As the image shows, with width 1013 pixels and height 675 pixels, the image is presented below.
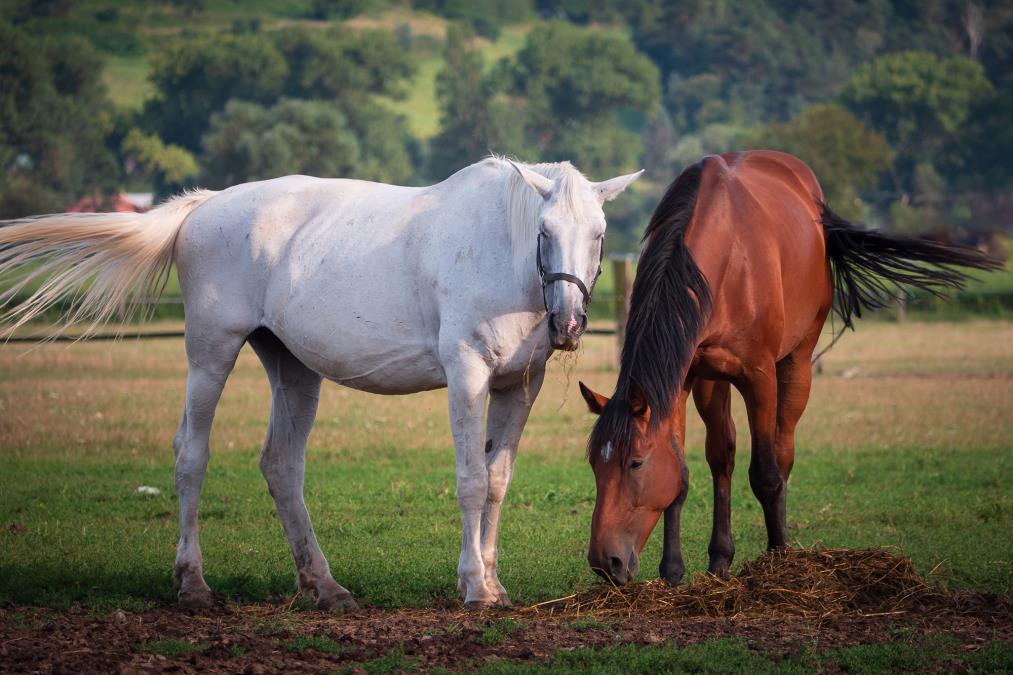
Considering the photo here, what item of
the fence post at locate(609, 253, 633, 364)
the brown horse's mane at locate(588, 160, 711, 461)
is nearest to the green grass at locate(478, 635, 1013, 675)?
the brown horse's mane at locate(588, 160, 711, 461)

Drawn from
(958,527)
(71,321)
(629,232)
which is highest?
(71,321)

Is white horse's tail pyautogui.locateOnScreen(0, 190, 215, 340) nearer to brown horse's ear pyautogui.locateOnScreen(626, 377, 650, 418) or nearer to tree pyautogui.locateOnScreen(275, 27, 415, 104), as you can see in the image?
brown horse's ear pyautogui.locateOnScreen(626, 377, 650, 418)

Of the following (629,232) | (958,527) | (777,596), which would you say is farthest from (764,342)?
(629,232)

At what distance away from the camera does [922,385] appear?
15906 millimetres

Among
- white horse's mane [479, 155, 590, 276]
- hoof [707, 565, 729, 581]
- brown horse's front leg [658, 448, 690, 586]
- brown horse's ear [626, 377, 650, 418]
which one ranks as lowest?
hoof [707, 565, 729, 581]

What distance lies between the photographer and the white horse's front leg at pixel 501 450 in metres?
5.88

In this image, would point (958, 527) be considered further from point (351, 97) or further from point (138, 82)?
point (138, 82)

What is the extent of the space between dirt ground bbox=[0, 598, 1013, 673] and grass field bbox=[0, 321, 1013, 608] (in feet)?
2.06

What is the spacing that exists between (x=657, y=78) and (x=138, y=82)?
37625 mm

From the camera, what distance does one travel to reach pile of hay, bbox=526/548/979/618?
5.45 m

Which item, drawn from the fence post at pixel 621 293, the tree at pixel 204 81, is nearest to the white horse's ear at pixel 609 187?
the fence post at pixel 621 293

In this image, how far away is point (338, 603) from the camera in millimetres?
5930

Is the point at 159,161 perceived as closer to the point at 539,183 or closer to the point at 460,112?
the point at 460,112

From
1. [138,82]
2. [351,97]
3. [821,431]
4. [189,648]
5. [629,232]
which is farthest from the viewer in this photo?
[138,82]
